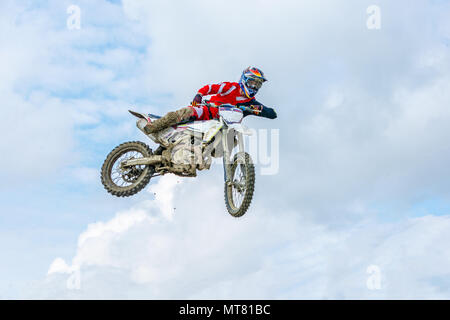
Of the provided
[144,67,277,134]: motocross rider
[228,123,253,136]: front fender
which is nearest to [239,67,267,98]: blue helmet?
[144,67,277,134]: motocross rider

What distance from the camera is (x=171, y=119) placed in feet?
59.7

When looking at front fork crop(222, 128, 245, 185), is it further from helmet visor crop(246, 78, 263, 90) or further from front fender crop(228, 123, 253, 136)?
helmet visor crop(246, 78, 263, 90)

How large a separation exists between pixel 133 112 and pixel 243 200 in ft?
16.3

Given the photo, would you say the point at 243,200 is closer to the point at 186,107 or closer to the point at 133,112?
the point at 186,107

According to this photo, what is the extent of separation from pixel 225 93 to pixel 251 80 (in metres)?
0.85

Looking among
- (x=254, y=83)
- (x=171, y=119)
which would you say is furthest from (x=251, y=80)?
(x=171, y=119)

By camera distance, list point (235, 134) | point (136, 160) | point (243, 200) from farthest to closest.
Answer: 1. point (136, 160)
2. point (235, 134)
3. point (243, 200)

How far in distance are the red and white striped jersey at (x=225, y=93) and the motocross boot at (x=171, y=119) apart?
2.30 feet

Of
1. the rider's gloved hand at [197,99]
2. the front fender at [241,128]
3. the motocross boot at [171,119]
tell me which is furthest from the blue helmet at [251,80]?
the motocross boot at [171,119]

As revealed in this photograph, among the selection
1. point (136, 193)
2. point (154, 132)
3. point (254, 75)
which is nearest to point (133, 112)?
point (154, 132)

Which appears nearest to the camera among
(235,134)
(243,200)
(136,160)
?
(243,200)

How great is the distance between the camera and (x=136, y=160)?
1878 centimetres

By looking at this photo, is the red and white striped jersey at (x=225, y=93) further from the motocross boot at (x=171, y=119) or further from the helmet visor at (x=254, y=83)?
the motocross boot at (x=171, y=119)

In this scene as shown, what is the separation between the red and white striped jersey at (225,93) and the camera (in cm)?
1808
